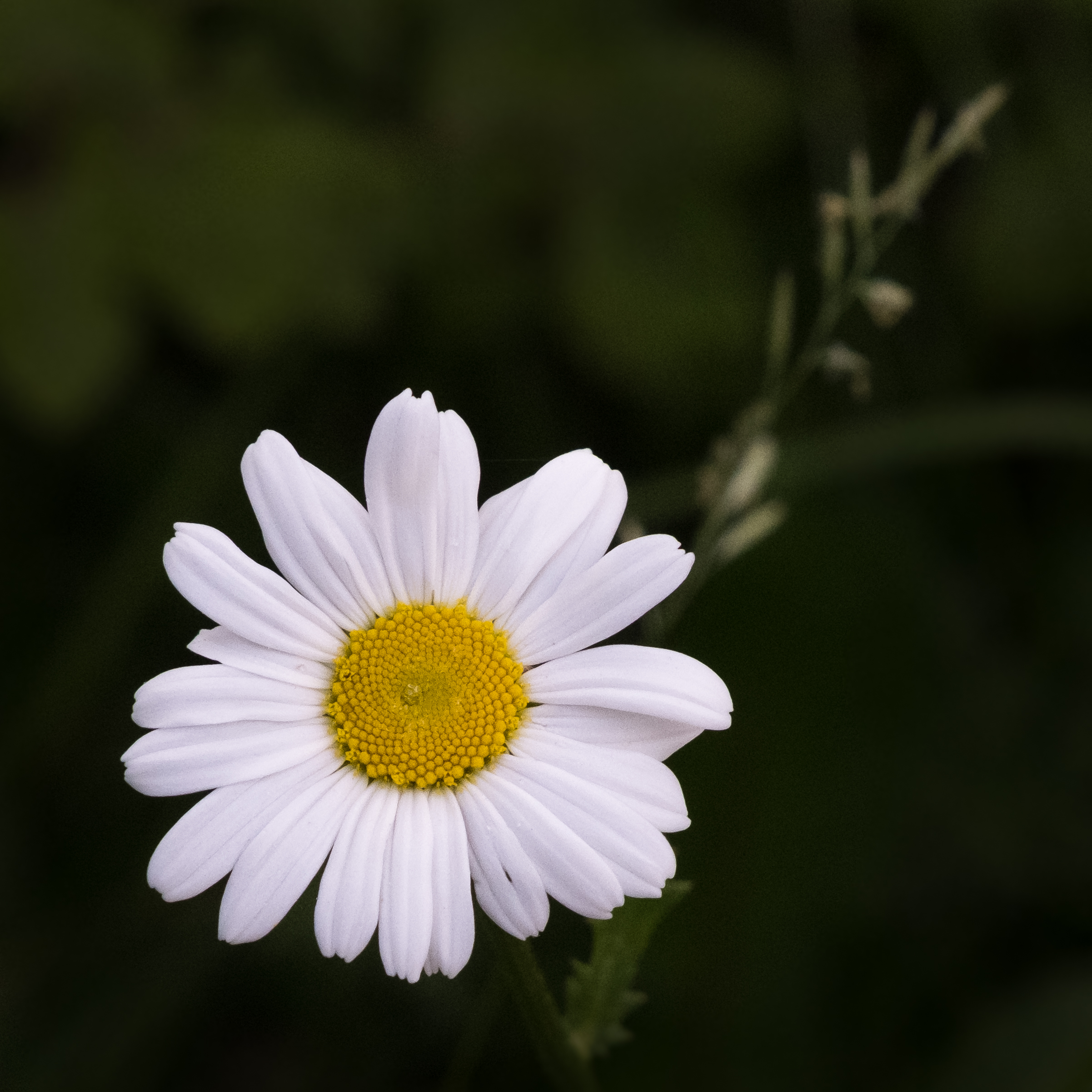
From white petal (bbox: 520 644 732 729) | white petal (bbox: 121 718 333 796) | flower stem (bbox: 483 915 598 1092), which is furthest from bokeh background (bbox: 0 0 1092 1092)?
white petal (bbox: 121 718 333 796)

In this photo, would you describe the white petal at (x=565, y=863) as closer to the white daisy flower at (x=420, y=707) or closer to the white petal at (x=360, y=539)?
the white daisy flower at (x=420, y=707)

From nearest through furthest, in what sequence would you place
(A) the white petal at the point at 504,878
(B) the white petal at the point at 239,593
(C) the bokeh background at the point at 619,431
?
(A) the white petal at the point at 504,878 → (B) the white petal at the point at 239,593 → (C) the bokeh background at the point at 619,431

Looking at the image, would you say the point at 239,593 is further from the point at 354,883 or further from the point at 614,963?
the point at 614,963

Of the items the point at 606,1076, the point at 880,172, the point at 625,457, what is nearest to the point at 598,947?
the point at 606,1076

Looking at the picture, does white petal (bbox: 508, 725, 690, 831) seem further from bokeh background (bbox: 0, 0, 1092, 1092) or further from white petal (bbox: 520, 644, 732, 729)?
bokeh background (bbox: 0, 0, 1092, 1092)

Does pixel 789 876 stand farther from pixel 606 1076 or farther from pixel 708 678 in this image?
pixel 708 678

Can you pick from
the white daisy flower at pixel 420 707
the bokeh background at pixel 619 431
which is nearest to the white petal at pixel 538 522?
the white daisy flower at pixel 420 707

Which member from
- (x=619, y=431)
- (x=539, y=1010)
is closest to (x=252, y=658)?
(x=539, y=1010)
